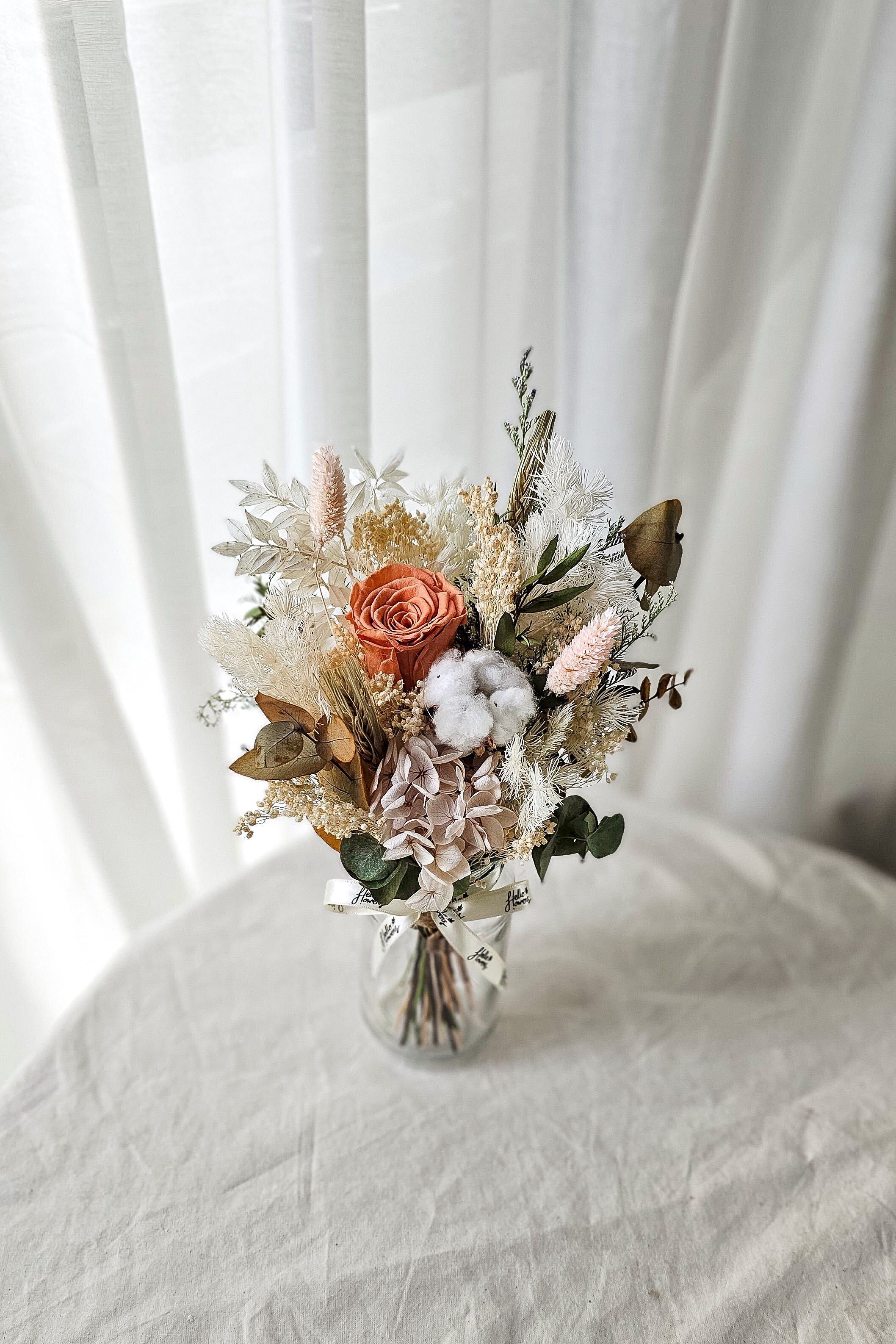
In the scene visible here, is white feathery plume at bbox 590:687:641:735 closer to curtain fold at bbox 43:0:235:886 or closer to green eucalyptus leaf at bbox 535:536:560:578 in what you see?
green eucalyptus leaf at bbox 535:536:560:578

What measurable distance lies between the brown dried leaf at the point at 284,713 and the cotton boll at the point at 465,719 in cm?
8

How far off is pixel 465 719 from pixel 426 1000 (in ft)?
1.17

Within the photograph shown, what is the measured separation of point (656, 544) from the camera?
588 mm

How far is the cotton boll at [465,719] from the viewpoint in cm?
54

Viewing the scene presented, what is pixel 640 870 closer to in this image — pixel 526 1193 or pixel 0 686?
pixel 526 1193

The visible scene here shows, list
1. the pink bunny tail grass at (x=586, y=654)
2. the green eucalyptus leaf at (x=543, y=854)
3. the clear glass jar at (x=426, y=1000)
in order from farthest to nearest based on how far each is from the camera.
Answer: the clear glass jar at (x=426, y=1000) < the green eucalyptus leaf at (x=543, y=854) < the pink bunny tail grass at (x=586, y=654)

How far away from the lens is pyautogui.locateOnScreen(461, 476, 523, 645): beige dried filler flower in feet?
1.81

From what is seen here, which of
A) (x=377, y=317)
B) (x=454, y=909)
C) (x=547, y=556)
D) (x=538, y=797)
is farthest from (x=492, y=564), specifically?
(x=377, y=317)

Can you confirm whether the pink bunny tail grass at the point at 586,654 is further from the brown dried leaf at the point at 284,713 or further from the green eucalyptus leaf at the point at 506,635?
the brown dried leaf at the point at 284,713

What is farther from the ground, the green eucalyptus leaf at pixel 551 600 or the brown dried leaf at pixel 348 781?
the green eucalyptus leaf at pixel 551 600

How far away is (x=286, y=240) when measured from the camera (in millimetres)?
855

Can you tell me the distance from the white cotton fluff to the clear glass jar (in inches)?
11.0

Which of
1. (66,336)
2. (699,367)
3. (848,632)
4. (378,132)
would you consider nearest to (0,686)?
(66,336)

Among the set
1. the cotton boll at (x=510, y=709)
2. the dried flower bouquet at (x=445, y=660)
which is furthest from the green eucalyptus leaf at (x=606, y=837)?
the cotton boll at (x=510, y=709)
